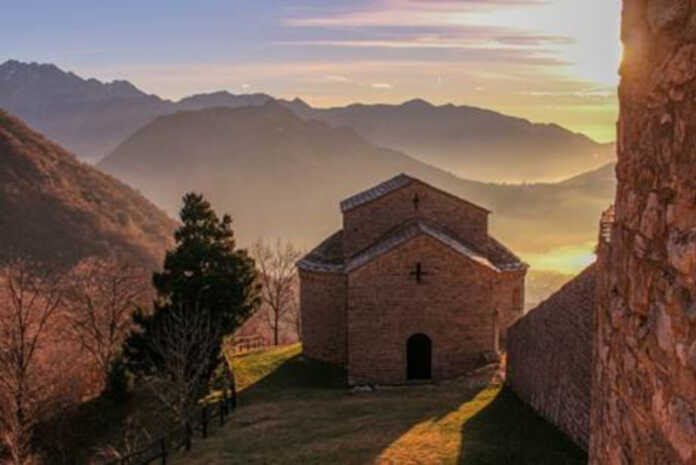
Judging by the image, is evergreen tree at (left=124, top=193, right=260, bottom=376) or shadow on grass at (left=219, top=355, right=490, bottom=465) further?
evergreen tree at (left=124, top=193, right=260, bottom=376)

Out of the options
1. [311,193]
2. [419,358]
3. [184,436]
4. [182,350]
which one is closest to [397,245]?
[419,358]

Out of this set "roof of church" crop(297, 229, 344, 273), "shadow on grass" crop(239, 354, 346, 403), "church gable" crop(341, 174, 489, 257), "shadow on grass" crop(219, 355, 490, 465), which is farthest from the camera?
"roof of church" crop(297, 229, 344, 273)

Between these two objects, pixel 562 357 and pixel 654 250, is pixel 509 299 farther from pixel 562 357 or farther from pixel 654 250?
pixel 654 250

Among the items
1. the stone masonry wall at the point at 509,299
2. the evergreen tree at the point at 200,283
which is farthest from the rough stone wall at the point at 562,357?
the evergreen tree at the point at 200,283

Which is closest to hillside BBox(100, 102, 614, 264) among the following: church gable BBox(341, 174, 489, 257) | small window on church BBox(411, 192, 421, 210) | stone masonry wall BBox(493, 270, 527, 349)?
stone masonry wall BBox(493, 270, 527, 349)

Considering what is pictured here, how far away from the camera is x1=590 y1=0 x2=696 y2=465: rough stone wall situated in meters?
3.07

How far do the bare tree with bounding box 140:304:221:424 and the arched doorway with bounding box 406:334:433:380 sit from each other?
720 centimetres

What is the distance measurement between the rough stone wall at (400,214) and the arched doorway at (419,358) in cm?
472

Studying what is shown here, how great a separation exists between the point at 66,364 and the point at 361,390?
54.4 ft

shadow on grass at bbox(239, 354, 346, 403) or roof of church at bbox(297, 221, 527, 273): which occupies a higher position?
roof of church at bbox(297, 221, 527, 273)

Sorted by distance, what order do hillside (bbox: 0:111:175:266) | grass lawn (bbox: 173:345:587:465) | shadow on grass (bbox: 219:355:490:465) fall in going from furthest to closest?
hillside (bbox: 0:111:175:266), shadow on grass (bbox: 219:355:490:465), grass lawn (bbox: 173:345:587:465)

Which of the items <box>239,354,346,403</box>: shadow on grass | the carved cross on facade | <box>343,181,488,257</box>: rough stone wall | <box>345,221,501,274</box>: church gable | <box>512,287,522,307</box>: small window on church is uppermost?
<box>343,181,488,257</box>: rough stone wall

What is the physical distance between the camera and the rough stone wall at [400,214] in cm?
2716

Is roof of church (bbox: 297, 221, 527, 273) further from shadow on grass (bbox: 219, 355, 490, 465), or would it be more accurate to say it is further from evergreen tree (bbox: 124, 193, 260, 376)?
shadow on grass (bbox: 219, 355, 490, 465)
